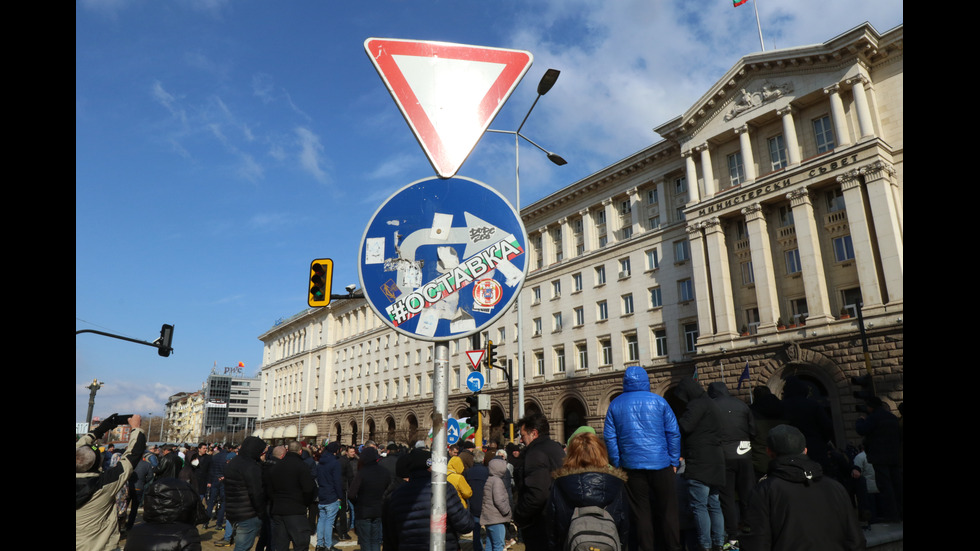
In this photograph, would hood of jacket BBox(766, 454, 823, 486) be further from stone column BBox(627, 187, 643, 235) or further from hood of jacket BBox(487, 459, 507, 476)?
stone column BBox(627, 187, 643, 235)

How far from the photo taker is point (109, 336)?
21.1 metres

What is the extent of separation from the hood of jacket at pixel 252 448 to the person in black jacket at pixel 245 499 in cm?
18

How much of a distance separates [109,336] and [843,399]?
3006 centimetres

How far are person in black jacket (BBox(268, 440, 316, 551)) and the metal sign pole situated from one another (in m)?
6.19

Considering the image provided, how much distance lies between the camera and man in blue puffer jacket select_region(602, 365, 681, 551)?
201 inches

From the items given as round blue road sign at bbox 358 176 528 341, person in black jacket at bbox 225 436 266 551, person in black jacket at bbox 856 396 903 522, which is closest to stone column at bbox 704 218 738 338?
person in black jacket at bbox 856 396 903 522

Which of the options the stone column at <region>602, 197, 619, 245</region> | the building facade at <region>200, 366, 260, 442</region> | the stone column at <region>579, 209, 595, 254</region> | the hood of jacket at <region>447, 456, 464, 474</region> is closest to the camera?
the hood of jacket at <region>447, 456, 464, 474</region>

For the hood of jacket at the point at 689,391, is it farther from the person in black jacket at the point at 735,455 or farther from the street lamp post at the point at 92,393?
the street lamp post at the point at 92,393

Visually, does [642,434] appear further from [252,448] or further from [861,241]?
[861,241]

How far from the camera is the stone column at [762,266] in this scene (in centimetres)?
2761
